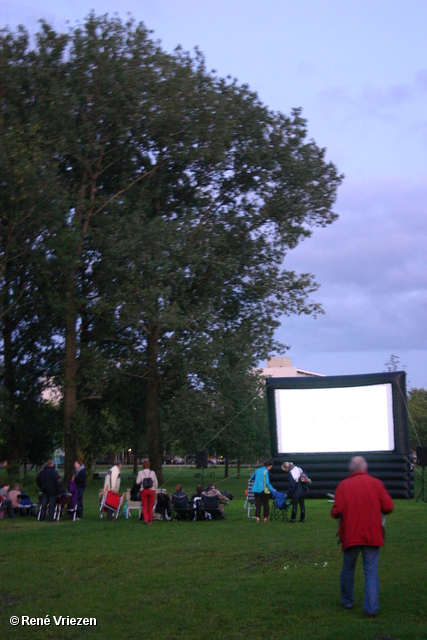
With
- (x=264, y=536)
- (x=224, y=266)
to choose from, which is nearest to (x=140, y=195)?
(x=224, y=266)

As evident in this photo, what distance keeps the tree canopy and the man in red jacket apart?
61.7 feet

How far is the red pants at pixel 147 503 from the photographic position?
16.8 metres

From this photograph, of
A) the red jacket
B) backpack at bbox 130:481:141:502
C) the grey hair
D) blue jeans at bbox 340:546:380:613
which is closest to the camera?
blue jeans at bbox 340:546:380:613

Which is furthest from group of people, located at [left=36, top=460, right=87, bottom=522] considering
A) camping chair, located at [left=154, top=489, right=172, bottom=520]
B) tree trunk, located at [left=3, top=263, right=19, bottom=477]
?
tree trunk, located at [left=3, top=263, right=19, bottom=477]

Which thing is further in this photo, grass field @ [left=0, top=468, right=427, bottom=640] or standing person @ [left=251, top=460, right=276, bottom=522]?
standing person @ [left=251, top=460, right=276, bottom=522]

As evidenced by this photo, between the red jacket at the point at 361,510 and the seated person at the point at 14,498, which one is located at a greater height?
the red jacket at the point at 361,510

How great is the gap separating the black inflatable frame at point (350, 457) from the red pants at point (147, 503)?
8.01 m

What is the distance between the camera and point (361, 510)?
6.95 meters

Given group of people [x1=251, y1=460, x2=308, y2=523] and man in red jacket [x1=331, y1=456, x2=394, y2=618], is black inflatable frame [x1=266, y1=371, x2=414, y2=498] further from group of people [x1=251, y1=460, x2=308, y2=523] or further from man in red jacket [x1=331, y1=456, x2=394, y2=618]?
man in red jacket [x1=331, y1=456, x2=394, y2=618]

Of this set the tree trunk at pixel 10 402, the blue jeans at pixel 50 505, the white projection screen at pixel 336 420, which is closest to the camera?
the blue jeans at pixel 50 505

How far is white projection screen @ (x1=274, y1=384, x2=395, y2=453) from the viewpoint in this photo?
23.6 meters

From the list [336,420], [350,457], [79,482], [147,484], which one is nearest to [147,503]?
[147,484]

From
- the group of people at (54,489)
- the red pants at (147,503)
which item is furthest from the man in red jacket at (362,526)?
the group of people at (54,489)

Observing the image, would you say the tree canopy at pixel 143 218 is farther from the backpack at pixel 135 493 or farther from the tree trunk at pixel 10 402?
the backpack at pixel 135 493
